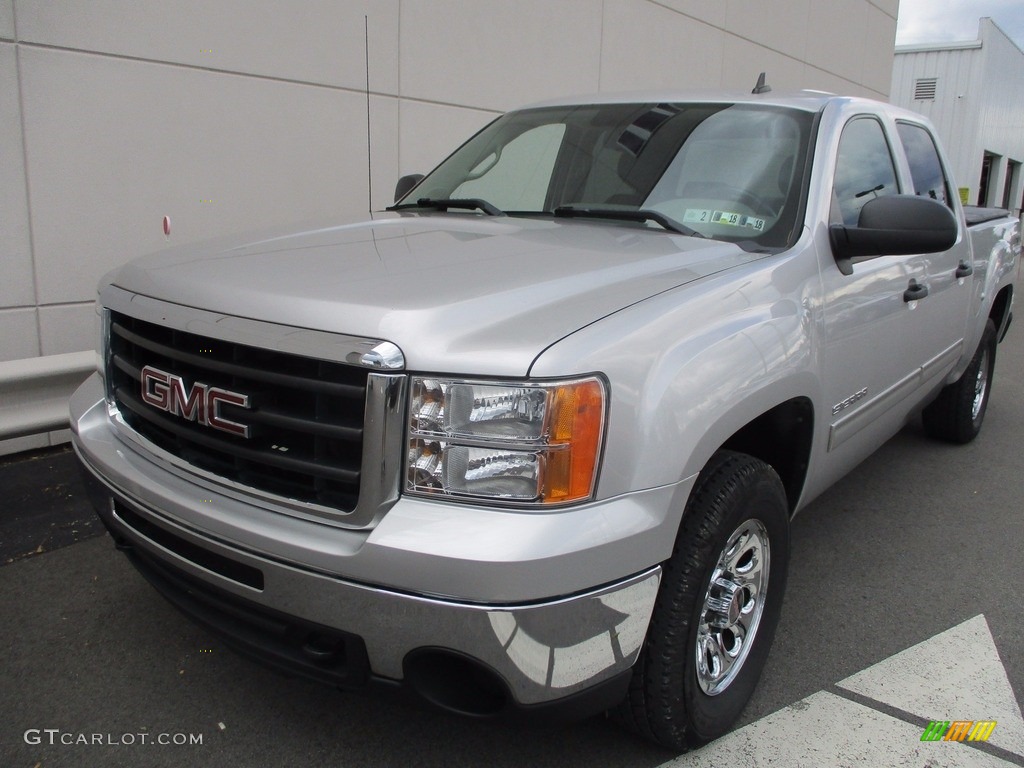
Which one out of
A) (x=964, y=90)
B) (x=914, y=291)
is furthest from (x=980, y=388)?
(x=964, y=90)

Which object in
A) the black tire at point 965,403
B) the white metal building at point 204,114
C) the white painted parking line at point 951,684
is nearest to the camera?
the white painted parking line at point 951,684

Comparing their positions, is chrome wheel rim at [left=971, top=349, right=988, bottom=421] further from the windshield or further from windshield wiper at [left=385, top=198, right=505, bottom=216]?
windshield wiper at [left=385, top=198, right=505, bottom=216]

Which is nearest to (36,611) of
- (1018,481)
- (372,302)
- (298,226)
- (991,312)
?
(298,226)

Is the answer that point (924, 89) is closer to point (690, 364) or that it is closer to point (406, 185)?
point (406, 185)

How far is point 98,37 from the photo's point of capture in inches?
178

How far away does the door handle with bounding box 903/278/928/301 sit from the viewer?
3185 millimetres

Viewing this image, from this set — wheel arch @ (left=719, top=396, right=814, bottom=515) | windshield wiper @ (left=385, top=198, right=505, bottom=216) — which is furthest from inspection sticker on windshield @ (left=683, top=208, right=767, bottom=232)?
windshield wiper @ (left=385, top=198, right=505, bottom=216)

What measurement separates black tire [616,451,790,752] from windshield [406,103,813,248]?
0.85 m

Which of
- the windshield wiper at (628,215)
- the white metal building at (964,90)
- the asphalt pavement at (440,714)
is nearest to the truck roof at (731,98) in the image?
the windshield wiper at (628,215)

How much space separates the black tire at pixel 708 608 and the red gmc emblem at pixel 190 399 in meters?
1.05

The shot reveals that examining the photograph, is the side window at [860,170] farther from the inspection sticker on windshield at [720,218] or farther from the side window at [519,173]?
the side window at [519,173]

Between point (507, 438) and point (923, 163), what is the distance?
10.3 ft

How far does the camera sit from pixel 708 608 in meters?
2.22

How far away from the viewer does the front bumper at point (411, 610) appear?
1.67 metres
